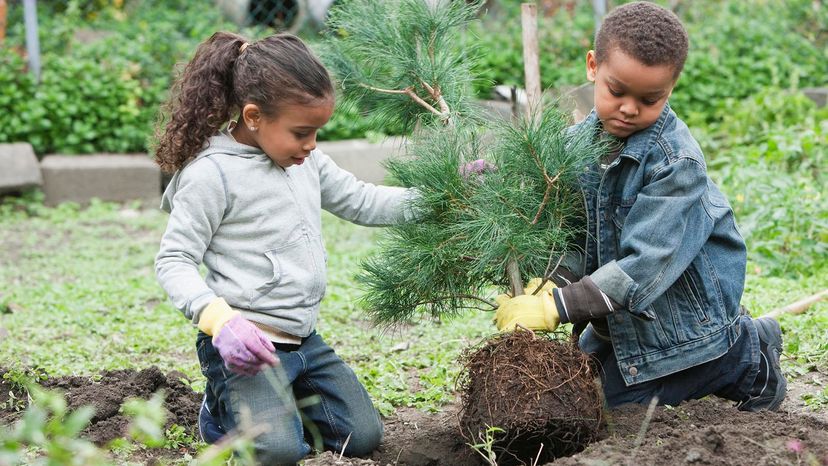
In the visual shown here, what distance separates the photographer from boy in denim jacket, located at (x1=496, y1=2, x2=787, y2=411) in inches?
99.2

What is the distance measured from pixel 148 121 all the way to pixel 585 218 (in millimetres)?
5197

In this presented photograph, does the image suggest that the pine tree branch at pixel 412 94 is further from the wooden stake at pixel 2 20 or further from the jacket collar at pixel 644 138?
the wooden stake at pixel 2 20

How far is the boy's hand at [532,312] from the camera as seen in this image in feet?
8.46

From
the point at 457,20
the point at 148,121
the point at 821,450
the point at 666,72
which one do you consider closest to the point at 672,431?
the point at 821,450

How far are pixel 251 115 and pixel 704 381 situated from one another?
1553 millimetres

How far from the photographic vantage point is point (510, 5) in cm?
873

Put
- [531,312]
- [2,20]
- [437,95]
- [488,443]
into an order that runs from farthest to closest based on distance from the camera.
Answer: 1. [2,20]
2. [437,95]
3. [531,312]
4. [488,443]

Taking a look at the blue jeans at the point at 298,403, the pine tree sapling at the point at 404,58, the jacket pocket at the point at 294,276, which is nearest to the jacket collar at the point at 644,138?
the pine tree sapling at the point at 404,58

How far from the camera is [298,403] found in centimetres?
289

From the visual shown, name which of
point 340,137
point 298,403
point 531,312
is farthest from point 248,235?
point 340,137

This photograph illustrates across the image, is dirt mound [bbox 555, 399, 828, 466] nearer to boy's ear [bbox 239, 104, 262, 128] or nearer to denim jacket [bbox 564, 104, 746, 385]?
denim jacket [bbox 564, 104, 746, 385]

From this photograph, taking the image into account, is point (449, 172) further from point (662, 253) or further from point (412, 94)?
point (662, 253)

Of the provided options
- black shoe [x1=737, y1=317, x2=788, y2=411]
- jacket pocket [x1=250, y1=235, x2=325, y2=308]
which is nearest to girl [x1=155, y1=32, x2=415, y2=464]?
jacket pocket [x1=250, y1=235, x2=325, y2=308]

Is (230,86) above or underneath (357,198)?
above
